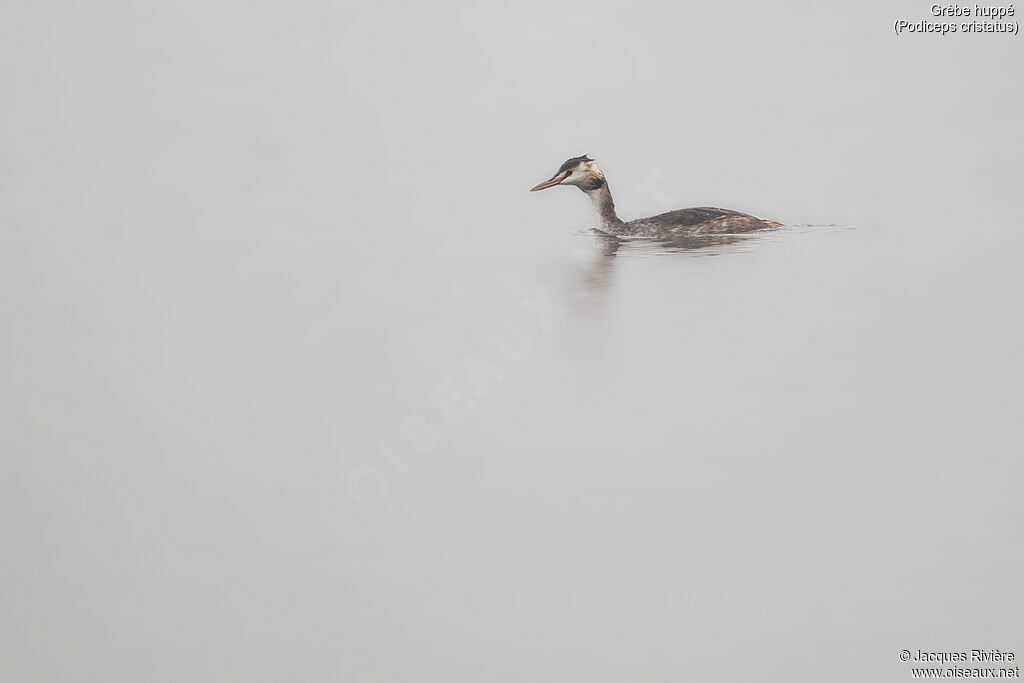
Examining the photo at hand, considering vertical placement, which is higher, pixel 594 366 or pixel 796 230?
pixel 796 230

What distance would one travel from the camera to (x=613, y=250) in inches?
491

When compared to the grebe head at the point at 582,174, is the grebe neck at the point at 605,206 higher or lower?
lower

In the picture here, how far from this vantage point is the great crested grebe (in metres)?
13.1

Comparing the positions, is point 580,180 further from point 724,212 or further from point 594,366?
point 594,366

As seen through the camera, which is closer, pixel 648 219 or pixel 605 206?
pixel 648 219

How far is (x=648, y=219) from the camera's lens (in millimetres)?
13500

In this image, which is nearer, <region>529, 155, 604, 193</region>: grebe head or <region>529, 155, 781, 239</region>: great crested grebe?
<region>529, 155, 781, 239</region>: great crested grebe

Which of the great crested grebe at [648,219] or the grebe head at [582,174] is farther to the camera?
the grebe head at [582,174]

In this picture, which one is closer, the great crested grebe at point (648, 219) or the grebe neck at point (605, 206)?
the great crested grebe at point (648, 219)

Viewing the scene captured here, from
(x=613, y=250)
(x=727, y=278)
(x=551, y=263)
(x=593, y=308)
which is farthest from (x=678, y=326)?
(x=613, y=250)

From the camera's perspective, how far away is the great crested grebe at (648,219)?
13.1 meters

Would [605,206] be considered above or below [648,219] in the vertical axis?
above

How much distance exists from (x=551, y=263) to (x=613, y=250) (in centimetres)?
114

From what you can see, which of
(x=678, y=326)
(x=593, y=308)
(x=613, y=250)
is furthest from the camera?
(x=613, y=250)
